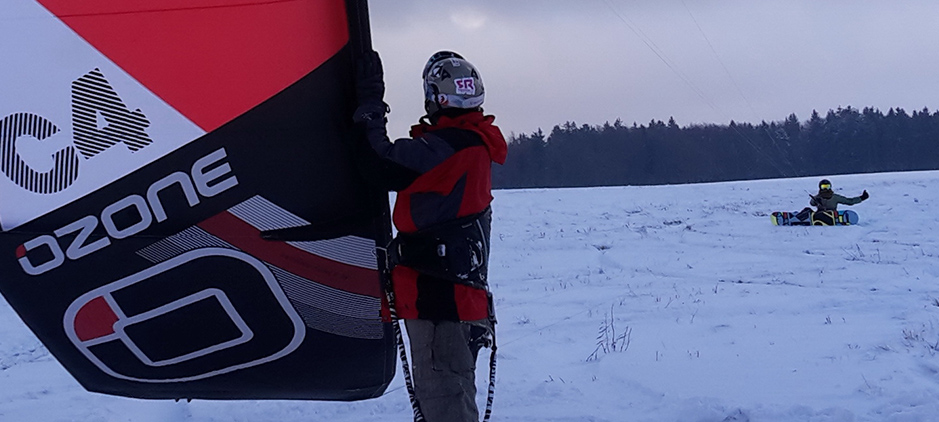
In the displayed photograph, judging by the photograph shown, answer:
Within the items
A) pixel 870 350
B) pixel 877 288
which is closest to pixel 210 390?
pixel 870 350

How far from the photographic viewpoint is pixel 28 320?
2.33m

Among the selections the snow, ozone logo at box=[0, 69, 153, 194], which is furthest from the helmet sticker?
the snow

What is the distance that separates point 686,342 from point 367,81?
3.41 m

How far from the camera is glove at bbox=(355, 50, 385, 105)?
230 cm

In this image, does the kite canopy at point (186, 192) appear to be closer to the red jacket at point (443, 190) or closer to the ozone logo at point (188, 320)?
the ozone logo at point (188, 320)

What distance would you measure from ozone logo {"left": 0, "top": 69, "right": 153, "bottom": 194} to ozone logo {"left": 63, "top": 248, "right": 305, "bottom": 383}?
37 cm

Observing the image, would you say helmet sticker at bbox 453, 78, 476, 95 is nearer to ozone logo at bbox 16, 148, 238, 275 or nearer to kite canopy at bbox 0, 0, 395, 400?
kite canopy at bbox 0, 0, 395, 400

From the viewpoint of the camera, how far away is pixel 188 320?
2.41 meters

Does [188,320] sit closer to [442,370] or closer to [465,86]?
[442,370]

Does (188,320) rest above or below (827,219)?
above

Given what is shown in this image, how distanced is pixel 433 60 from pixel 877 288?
582 cm

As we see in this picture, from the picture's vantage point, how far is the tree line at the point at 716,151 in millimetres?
50812

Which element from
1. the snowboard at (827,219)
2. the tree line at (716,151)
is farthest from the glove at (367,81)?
the tree line at (716,151)

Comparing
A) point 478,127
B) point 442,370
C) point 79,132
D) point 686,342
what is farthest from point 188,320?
point 686,342
